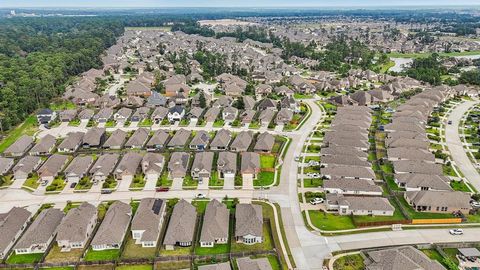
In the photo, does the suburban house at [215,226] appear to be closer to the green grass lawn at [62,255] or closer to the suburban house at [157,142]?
the green grass lawn at [62,255]

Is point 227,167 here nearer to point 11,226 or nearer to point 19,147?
point 11,226

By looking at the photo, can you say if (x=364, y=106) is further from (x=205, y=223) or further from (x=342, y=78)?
(x=205, y=223)

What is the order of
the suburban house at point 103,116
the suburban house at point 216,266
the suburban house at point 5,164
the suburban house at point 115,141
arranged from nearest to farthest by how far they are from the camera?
the suburban house at point 216,266, the suburban house at point 5,164, the suburban house at point 115,141, the suburban house at point 103,116

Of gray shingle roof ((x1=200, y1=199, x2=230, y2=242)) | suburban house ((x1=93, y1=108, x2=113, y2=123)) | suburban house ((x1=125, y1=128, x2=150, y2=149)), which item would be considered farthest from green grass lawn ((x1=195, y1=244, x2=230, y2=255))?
suburban house ((x1=93, y1=108, x2=113, y2=123))

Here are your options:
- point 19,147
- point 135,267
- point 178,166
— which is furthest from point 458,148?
point 19,147

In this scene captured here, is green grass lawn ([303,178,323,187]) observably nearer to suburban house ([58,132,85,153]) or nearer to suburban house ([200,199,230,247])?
suburban house ([200,199,230,247])

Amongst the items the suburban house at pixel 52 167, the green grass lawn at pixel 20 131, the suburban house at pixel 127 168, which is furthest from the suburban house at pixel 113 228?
the green grass lawn at pixel 20 131
